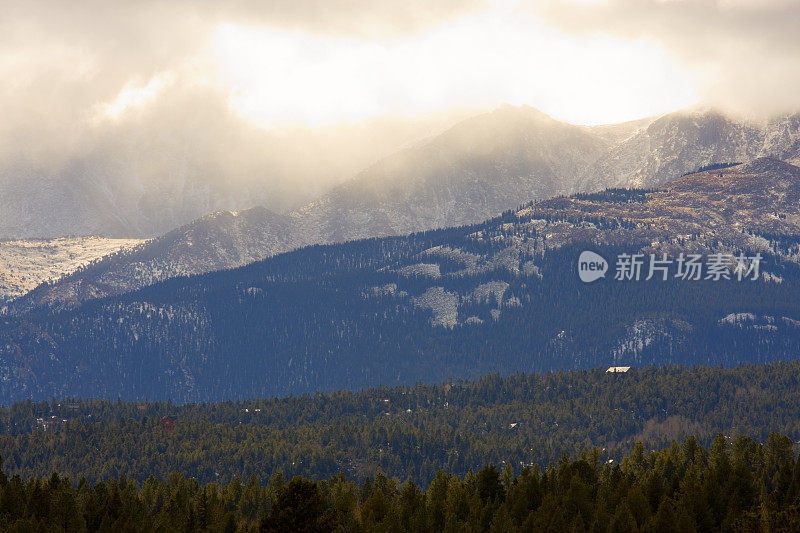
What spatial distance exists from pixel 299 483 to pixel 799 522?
73.7m

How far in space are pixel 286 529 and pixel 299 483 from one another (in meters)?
6.90

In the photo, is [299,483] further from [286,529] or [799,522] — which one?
[799,522]

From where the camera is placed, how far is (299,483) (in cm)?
19988

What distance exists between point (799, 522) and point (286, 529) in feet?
247

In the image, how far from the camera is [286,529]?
7815 inches

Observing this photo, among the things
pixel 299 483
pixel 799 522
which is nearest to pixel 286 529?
pixel 299 483

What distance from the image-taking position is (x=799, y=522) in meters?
199
